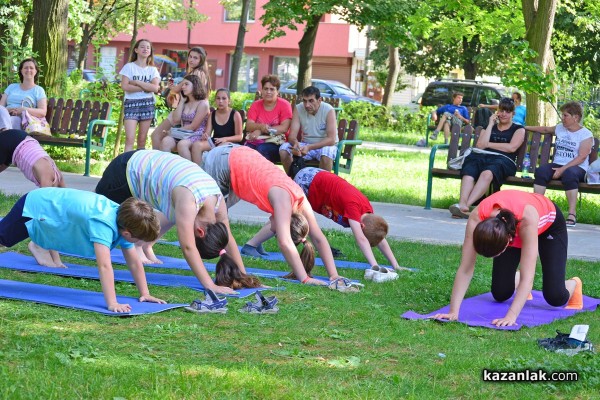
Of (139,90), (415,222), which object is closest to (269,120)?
(139,90)

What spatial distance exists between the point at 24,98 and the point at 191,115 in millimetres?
2696

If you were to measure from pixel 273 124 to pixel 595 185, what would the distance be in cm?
393

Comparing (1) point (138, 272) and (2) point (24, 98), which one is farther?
(2) point (24, 98)

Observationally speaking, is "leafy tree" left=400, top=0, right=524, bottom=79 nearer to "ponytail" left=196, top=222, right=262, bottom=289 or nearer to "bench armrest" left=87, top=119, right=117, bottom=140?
"bench armrest" left=87, top=119, right=117, bottom=140

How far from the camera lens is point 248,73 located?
180 ft

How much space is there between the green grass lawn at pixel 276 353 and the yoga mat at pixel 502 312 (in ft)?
0.39

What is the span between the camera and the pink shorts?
28.5 ft

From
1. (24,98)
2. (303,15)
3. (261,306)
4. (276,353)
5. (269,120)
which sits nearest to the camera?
(276,353)

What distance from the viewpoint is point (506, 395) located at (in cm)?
497

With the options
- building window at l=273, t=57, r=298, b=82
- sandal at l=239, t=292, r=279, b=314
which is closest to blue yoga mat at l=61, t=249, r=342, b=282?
sandal at l=239, t=292, r=279, b=314

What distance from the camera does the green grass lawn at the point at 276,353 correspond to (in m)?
4.74

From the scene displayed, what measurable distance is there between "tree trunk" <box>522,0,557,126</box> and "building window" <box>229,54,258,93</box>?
38.1 metres

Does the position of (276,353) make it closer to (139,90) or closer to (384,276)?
(384,276)

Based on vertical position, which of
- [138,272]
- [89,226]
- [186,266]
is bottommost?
[186,266]
